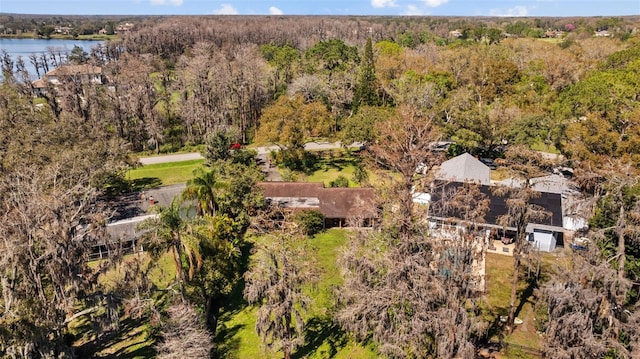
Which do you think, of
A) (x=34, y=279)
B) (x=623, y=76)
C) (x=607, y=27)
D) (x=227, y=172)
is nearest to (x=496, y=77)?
(x=623, y=76)

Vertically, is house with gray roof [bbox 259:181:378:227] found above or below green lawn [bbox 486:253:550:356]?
above

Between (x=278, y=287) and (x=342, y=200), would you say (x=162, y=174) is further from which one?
(x=278, y=287)

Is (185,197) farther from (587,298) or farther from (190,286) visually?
(587,298)

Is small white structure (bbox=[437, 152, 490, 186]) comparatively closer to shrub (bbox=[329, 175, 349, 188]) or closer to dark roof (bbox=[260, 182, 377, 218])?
shrub (bbox=[329, 175, 349, 188])

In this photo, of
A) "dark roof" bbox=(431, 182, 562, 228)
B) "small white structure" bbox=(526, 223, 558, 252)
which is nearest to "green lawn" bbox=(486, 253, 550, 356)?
"small white structure" bbox=(526, 223, 558, 252)

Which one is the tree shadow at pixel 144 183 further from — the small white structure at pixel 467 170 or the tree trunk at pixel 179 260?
the small white structure at pixel 467 170
